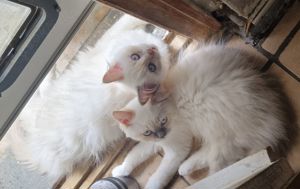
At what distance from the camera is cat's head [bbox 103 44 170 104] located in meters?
1.16

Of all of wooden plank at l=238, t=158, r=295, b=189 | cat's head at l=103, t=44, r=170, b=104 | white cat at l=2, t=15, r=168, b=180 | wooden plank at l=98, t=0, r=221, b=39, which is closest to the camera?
wooden plank at l=238, t=158, r=295, b=189

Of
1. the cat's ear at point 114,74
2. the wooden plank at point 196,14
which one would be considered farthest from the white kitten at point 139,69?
the wooden plank at point 196,14

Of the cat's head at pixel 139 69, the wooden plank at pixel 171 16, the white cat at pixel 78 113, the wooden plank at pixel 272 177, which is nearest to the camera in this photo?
the wooden plank at pixel 272 177

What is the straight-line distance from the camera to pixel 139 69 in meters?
1.17

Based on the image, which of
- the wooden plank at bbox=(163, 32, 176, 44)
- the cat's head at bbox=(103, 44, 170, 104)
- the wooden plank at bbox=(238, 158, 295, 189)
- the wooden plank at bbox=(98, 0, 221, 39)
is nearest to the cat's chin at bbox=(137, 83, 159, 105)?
the cat's head at bbox=(103, 44, 170, 104)

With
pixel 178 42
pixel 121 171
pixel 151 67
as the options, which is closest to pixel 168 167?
pixel 121 171

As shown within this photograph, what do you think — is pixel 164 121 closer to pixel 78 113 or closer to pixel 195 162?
pixel 195 162

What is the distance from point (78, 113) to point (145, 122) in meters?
0.27

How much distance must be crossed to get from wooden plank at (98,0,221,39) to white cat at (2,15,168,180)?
0.12 metres

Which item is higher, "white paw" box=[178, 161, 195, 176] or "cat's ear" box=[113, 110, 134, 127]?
"cat's ear" box=[113, 110, 134, 127]

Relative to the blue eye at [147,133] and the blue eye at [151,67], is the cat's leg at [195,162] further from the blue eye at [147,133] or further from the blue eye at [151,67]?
A: the blue eye at [151,67]

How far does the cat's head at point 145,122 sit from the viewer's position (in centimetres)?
114

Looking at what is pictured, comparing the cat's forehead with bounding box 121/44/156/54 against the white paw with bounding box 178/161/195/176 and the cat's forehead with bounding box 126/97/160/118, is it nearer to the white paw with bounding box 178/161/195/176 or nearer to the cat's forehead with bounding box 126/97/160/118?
the cat's forehead with bounding box 126/97/160/118

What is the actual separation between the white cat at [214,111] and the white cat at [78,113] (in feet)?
0.39
